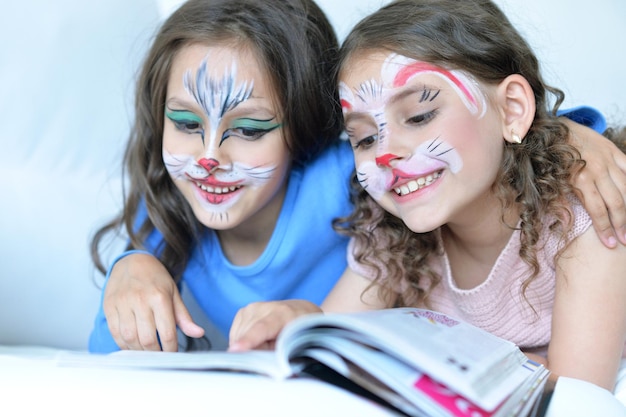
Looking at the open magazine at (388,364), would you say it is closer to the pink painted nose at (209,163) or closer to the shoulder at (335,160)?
the pink painted nose at (209,163)

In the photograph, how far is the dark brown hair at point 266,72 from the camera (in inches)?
45.7

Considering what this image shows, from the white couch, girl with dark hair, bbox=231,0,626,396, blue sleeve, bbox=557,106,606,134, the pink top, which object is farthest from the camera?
the white couch

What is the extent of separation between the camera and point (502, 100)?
1.02 metres

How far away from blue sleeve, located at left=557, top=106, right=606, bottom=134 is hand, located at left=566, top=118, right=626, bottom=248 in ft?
0.47

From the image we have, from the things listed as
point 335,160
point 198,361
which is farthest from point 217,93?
point 198,361

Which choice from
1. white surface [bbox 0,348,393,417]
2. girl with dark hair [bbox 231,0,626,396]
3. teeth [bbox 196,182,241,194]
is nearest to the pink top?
girl with dark hair [bbox 231,0,626,396]

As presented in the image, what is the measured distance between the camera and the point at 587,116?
122 centimetres

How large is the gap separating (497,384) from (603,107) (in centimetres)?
110

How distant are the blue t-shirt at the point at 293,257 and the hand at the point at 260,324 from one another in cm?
37

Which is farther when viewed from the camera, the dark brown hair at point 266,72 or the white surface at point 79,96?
the white surface at point 79,96

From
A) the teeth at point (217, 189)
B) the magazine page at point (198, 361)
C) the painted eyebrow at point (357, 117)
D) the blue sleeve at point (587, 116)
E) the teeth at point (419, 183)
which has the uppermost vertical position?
the painted eyebrow at point (357, 117)

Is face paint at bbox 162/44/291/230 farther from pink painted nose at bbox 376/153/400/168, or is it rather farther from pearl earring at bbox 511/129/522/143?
pearl earring at bbox 511/129/522/143

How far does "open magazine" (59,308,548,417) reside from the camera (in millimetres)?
592

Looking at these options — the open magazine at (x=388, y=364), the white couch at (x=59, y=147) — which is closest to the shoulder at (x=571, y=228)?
the open magazine at (x=388, y=364)
